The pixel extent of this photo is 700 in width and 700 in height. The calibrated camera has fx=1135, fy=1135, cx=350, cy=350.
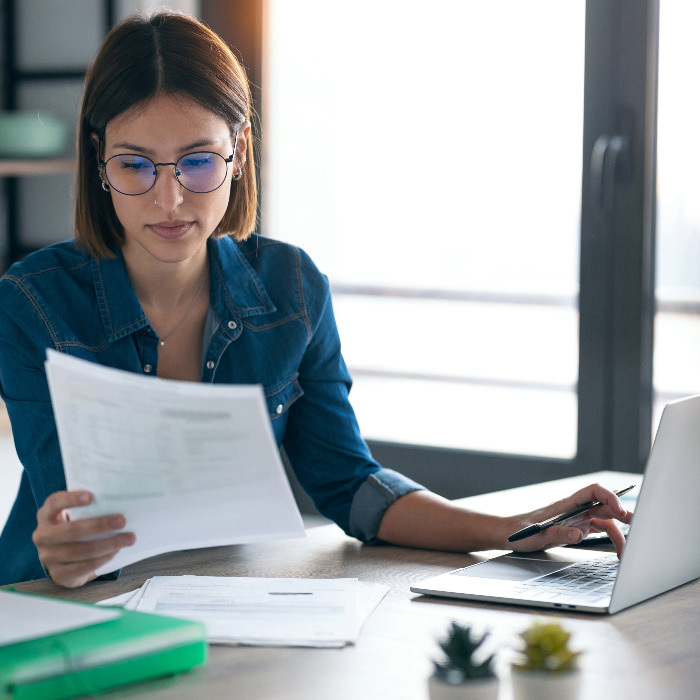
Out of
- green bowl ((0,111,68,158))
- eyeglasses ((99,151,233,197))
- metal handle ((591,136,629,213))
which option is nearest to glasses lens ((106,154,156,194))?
eyeglasses ((99,151,233,197))

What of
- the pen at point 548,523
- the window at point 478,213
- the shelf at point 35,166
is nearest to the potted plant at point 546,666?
the pen at point 548,523

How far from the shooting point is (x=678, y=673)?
970mm

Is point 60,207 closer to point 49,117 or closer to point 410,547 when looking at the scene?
point 49,117

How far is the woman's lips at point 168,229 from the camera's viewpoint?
1.50 metres

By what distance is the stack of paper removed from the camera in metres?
1.05

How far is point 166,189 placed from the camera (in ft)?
4.81

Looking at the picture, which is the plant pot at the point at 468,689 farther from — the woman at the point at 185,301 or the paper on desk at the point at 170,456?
the woman at the point at 185,301

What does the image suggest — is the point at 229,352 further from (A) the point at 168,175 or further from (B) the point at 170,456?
(B) the point at 170,456

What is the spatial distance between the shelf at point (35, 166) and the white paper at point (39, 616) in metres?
2.35

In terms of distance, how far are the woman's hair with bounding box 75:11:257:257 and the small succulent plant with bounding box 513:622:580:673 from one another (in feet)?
3.13

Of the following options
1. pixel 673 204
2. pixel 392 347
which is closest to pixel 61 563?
pixel 673 204

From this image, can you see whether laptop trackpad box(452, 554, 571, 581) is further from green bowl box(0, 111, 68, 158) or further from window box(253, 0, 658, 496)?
green bowl box(0, 111, 68, 158)

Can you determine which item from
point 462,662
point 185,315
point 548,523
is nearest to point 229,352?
point 185,315

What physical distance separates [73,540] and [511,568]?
1.63 feet
